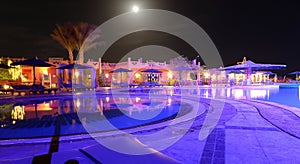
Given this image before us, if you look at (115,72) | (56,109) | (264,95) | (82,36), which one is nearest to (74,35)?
(82,36)

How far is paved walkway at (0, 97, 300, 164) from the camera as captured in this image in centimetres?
207

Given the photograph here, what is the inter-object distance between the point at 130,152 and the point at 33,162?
1009mm

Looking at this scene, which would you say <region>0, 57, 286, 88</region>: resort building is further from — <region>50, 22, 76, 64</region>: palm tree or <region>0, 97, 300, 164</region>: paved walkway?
<region>0, 97, 300, 164</region>: paved walkway

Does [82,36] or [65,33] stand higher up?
[65,33]

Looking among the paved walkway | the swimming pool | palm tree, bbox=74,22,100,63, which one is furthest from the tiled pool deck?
palm tree, bbox=74,22,100,63

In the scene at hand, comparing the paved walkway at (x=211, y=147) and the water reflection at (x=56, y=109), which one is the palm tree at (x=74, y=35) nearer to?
the water reflection at (x=56, y=109)

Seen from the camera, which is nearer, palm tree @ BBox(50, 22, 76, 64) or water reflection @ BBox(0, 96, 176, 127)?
water reflection @ BBox(0, 96, 176, 127)

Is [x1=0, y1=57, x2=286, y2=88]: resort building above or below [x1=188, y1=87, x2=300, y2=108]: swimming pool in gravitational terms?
above

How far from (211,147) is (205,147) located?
0.10 m

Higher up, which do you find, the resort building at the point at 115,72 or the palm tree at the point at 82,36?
the palm tree at the point at 82,36

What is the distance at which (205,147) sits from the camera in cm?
315

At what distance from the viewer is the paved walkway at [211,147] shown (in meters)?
2.07

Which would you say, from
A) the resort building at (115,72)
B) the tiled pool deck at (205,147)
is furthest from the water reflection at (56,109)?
the resort building at (115,72)

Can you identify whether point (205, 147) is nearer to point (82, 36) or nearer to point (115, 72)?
point (115, 72)
